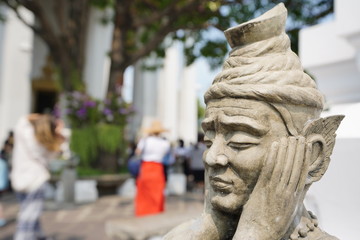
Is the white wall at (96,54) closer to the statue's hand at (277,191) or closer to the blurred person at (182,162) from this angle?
the blurred person at (182,162)

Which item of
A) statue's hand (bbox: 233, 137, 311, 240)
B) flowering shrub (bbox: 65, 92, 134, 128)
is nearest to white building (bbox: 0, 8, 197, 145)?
flowering shrub (bbox: 65, 92, 134, 128)

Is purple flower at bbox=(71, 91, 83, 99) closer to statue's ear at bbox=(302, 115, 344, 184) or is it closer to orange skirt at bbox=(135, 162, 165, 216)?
orange skirt at bbox=(135, 162, 165, 216)

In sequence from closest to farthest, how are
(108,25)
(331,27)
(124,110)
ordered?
(331,27), (124,110), (108,25)

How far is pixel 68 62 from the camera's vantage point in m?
8.07

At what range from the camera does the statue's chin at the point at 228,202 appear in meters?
1.27

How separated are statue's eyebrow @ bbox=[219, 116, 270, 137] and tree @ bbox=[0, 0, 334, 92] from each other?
6.07m

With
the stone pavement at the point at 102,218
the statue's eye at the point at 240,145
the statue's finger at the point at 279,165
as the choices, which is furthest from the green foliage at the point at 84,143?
the statue's finger at the point at 279,165

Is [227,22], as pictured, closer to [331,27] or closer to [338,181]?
[331,27]

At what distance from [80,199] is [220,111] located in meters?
6.30

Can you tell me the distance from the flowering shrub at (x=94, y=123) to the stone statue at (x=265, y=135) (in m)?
6.38

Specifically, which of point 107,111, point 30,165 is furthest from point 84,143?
point 30,165

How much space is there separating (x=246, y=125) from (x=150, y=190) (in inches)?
138

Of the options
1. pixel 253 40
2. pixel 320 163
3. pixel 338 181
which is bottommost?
pixel 338 181

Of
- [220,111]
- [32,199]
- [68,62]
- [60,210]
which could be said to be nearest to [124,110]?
[68,62]
